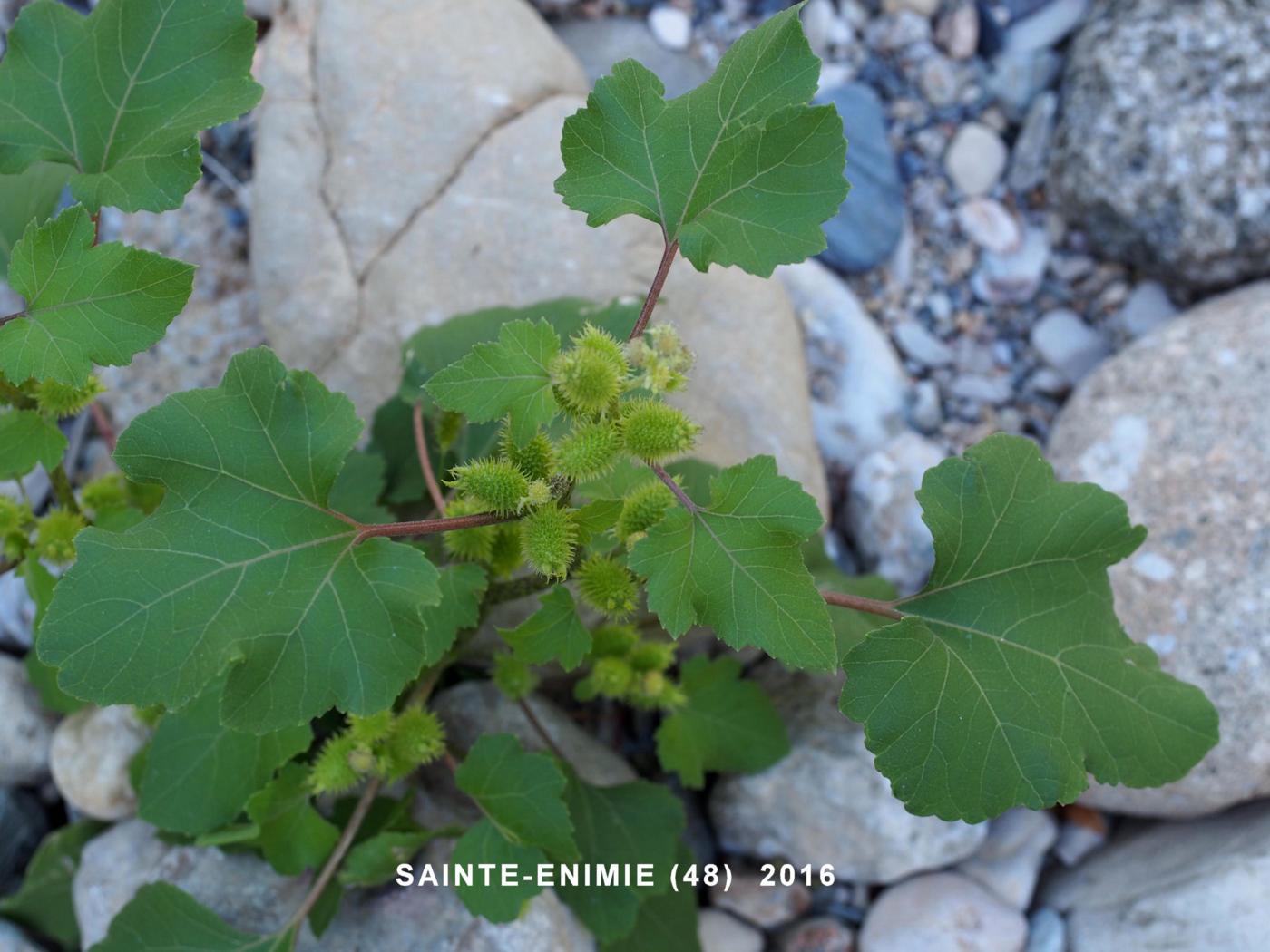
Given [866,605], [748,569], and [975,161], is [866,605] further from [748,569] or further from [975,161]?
[975,161]

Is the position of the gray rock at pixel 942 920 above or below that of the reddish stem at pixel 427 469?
below

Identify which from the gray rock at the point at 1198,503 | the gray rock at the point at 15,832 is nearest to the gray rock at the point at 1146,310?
the gray rock at the point at 1198,503

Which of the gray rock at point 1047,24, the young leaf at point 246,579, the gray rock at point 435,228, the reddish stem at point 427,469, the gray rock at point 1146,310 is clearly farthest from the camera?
the gray rock at point 1047,24

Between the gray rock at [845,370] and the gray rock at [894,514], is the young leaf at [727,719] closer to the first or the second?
the gray rock at [894,514]

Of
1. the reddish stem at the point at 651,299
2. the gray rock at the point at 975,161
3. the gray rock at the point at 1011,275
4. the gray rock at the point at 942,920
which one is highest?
the reddish stem at the point at 651,299

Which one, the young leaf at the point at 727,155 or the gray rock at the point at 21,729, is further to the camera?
the gray rock at the point at 21,729

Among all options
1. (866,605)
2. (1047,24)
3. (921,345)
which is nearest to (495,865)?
(866,605)
